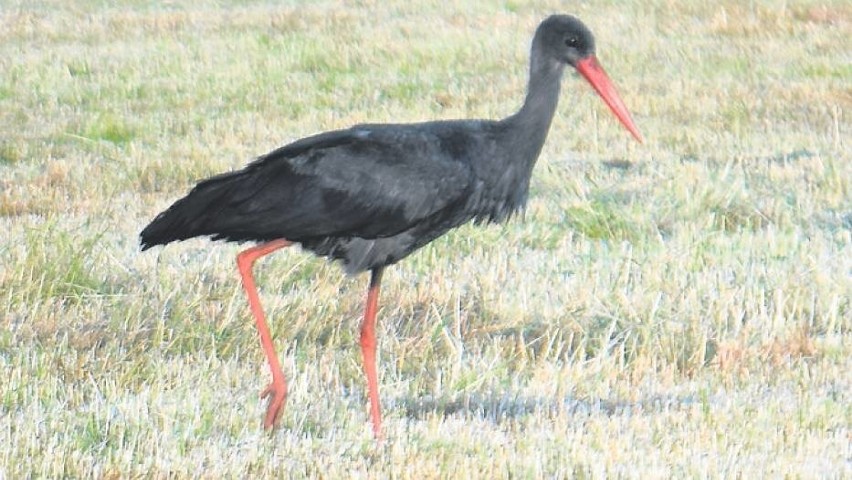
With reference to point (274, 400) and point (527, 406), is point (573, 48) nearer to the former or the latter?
point (527, 406)

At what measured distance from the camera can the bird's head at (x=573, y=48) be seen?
5809 mm

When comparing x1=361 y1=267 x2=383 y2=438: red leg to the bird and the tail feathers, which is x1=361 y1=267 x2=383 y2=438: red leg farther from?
the tail feathers

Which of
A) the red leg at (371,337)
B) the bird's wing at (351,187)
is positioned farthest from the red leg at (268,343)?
the red leg at (371,337)

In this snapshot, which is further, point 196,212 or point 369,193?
point 196,212

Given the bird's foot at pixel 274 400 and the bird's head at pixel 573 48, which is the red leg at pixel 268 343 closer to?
the bird's foot at pixel 274 400

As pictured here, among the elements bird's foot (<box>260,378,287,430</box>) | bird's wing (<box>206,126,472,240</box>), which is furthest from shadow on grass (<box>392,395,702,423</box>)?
bird's wing (<box>206,126,472,240</box>)

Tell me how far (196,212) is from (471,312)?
1577mm

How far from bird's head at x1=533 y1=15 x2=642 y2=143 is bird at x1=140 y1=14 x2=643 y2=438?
15.6 inches

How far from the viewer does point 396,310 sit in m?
6.53

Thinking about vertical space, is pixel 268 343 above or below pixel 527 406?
above

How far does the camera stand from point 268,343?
Answer: 5.29m

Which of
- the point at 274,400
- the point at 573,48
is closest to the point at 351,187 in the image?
the point at 274,400

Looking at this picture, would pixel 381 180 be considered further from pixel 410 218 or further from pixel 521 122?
pixel 521 122

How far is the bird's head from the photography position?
19.1 ft
